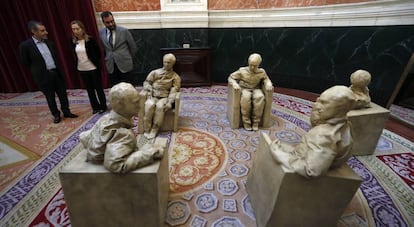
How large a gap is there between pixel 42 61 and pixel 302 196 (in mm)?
3803

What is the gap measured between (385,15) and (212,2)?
3486mm

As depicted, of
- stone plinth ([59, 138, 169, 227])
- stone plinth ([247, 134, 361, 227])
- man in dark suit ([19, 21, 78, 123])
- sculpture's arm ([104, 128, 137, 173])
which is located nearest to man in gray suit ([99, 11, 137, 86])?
man in dark suit ([19, 21, 78, 123])

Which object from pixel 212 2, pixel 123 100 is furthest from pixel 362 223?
pixel 212 2

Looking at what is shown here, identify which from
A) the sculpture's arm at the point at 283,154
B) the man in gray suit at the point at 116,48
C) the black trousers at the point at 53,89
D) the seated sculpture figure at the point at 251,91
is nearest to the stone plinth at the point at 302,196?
the sculpture's arm at the point at 283,154

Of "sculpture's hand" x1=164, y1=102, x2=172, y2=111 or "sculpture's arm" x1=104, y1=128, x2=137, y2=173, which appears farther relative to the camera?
"sculpture's hand" x1=164, y1=102, x2=172, y2=111

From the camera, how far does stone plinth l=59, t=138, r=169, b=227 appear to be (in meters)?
1.43

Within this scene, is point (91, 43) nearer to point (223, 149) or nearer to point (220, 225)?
point (223, 149)

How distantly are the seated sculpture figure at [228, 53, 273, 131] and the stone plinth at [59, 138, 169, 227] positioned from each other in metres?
1.92

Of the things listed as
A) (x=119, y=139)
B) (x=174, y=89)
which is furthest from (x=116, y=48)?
(x=119, y=139)

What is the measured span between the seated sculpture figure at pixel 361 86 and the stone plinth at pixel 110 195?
7.41 ft

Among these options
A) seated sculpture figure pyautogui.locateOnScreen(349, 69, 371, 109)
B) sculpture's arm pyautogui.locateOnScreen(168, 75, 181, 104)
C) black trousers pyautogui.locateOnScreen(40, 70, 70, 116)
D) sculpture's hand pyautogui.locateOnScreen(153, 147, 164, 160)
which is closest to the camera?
sculpture's hand pyautogui.locateOnScreen(153, 147, 164, 160)

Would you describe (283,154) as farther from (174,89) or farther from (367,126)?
(174,89)

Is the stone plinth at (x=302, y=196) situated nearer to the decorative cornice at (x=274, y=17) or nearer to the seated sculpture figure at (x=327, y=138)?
the seated sculpture figure at (x=327, y=138)

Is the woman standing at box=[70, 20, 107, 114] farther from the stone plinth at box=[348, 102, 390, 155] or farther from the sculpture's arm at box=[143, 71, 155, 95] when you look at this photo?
the stone plinth at box=[348, 102, 390, 155]
